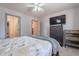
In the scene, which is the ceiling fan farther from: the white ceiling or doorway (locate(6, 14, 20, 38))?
doorway (locate(6, 14, 20, 38))

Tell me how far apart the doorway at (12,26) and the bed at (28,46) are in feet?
0.28

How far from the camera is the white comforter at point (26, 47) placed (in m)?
1.37

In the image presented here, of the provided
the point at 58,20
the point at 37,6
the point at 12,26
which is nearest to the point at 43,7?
the point at 37,6

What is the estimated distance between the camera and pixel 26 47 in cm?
143

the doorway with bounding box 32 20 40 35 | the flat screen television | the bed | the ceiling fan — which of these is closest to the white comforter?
the bed

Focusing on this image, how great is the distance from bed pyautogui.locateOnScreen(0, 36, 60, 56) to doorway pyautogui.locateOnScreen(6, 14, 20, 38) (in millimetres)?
84

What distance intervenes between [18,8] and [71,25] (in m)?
0.93

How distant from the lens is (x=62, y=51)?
1.50 metres

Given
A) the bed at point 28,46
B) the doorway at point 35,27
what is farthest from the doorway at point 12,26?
the doorway at point 35,27

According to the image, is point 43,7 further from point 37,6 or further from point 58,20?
point 58,20

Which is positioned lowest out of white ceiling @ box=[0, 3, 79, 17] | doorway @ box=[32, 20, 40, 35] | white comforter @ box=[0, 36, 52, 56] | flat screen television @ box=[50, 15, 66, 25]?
white comforter @ box=[0, 36, 52, 56]

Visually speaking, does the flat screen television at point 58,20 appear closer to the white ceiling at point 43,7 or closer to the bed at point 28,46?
the white ceiling at point 43,7

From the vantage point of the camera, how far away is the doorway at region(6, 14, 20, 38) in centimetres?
148

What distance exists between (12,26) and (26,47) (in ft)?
1.46
